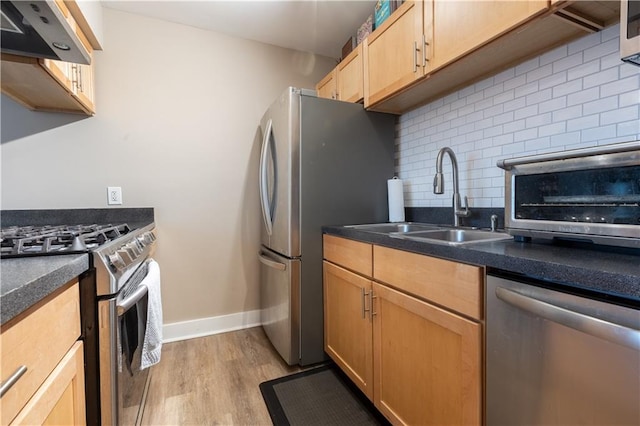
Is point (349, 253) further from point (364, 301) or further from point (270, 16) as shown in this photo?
point (270, 16)

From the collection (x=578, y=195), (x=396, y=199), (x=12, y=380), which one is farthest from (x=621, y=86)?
(x=12, y=380)

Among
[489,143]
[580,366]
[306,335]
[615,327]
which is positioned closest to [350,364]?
[306,335]

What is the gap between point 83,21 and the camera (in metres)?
A: 1.66

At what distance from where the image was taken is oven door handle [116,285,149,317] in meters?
0.93

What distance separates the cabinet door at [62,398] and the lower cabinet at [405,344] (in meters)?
1.04

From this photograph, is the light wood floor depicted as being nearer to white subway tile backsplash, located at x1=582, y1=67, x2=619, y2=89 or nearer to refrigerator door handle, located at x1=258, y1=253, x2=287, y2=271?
refrigerator door handle, located at x1=258, y1=253, x2=287, y2=271

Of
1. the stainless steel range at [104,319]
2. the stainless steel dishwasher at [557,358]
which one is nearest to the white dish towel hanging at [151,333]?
the stainless steel range at [104,319]

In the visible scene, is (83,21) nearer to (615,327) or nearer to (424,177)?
(424,177)

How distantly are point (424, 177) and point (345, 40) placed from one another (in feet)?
4.70

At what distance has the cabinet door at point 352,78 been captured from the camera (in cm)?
193

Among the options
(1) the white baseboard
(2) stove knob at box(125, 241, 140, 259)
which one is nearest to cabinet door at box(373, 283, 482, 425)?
(2) stove knob at box(125, 241, 140, 259)

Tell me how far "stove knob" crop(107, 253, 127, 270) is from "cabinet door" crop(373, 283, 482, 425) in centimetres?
100

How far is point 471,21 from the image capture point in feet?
3.86

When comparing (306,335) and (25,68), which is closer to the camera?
(25,68)
